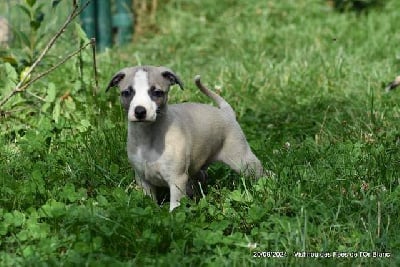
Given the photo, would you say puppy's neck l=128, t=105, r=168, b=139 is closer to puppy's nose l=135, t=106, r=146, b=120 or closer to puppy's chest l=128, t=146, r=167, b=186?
puppy's chest l=128, t=146, r=167, b=186

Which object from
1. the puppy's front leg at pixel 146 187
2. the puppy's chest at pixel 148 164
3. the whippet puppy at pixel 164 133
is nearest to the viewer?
the whippet puppy at pixel 164 133

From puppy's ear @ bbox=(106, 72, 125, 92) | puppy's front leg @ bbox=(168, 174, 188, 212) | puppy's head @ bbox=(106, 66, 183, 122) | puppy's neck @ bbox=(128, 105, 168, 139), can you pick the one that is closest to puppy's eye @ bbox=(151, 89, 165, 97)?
puppy's head @ bbox=(106, 66, 183, 122)

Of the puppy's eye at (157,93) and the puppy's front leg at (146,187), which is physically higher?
the puppy's eye at (157,93)

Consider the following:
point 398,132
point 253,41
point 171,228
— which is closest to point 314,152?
point 398,132

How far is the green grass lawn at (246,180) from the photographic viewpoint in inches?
153

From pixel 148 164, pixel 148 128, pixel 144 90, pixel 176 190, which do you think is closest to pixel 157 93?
pixel 144 90

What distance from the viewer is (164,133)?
14.7 ft

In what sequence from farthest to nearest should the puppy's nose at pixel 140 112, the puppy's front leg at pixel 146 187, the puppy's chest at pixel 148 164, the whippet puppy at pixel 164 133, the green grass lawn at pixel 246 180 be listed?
the puppy's front leg at pixel 146 187
the puppy's chest at pixel 148 164
the whippet puppy at pixel 164 133
the puppy's nose at pixel 140 112
the green grass lawn at pixel 246 180

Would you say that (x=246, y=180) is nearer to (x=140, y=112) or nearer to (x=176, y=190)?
(x=176, y=190)

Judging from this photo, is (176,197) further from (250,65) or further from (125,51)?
(125,51)

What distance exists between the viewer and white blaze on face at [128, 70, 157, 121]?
4.19 metres

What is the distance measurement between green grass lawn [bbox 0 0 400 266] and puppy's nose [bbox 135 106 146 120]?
0.45m

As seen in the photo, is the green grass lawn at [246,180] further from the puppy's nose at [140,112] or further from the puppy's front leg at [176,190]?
the puppy's nose at [140,112]

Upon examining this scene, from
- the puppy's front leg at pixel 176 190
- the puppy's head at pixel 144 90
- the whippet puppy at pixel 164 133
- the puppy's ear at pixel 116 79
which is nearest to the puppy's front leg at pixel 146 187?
the whippet puppy at pixel 164 133
